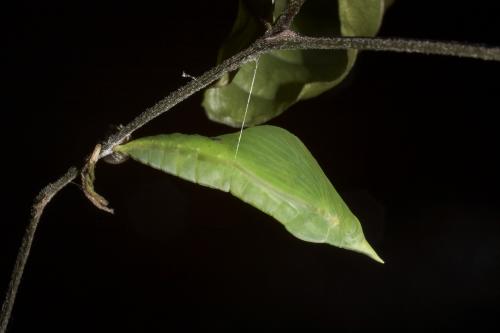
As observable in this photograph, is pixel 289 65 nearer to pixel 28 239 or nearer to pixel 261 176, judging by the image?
pixel 261 176

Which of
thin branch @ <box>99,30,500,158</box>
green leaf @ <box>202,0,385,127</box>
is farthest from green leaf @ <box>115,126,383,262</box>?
green leaf @ <box>202,0,385,127</box>

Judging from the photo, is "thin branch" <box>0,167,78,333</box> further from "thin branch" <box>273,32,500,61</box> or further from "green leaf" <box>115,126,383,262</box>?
"thin branch" <box>273,32,500,61</box>

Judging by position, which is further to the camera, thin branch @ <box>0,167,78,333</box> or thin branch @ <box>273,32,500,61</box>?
thin branch @ <box>0,167,78,333</box>

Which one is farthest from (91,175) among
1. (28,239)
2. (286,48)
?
(286,48)

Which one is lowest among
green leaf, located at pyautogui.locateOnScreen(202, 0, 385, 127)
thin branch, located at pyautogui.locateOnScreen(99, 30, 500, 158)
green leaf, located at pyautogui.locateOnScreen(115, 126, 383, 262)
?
green leaf, located at pyautogui.locateOnScreen(115, 126, 383, 262)

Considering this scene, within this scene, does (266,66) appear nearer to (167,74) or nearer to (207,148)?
(207,148)

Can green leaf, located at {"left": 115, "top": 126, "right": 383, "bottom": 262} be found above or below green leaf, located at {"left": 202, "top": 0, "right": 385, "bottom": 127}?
below

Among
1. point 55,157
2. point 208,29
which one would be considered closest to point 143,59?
point 208,29
